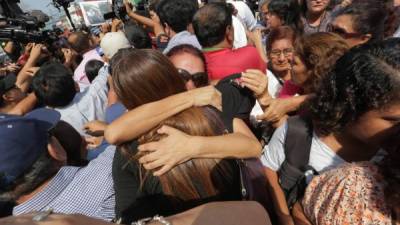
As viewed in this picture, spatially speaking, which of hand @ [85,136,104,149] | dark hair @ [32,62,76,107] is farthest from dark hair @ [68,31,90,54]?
hand @ [85,136,104,149]

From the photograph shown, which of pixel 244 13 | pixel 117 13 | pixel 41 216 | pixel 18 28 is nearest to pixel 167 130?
pixel 41 216

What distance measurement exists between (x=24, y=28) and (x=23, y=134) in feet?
12.8

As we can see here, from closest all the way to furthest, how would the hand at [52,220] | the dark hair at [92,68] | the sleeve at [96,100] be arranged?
1. the hand at [52,220]
2. the sleeve at [96,100]
3. the dark hair at [92,68]

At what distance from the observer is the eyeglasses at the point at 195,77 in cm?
166

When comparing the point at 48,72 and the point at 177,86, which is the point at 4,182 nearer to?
the point at 177,86

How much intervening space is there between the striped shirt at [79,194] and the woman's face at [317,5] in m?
2.51

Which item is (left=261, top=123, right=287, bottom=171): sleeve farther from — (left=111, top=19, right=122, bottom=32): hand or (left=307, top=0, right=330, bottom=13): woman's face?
(left=111, top=19, right=122, bottom=32): hand

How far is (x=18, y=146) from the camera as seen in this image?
4.11 feet

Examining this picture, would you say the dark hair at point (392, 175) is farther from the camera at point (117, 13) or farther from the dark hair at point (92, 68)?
the camera at point (117, 13)

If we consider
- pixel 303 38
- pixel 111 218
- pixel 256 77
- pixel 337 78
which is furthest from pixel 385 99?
pixel 111 218

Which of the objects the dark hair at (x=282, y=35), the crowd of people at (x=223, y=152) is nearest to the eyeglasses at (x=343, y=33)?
the dark hair at (x=282, y=35)

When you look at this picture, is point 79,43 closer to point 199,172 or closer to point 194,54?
point 194,54

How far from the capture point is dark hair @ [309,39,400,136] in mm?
1075

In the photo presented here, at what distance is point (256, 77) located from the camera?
155 centimetres
